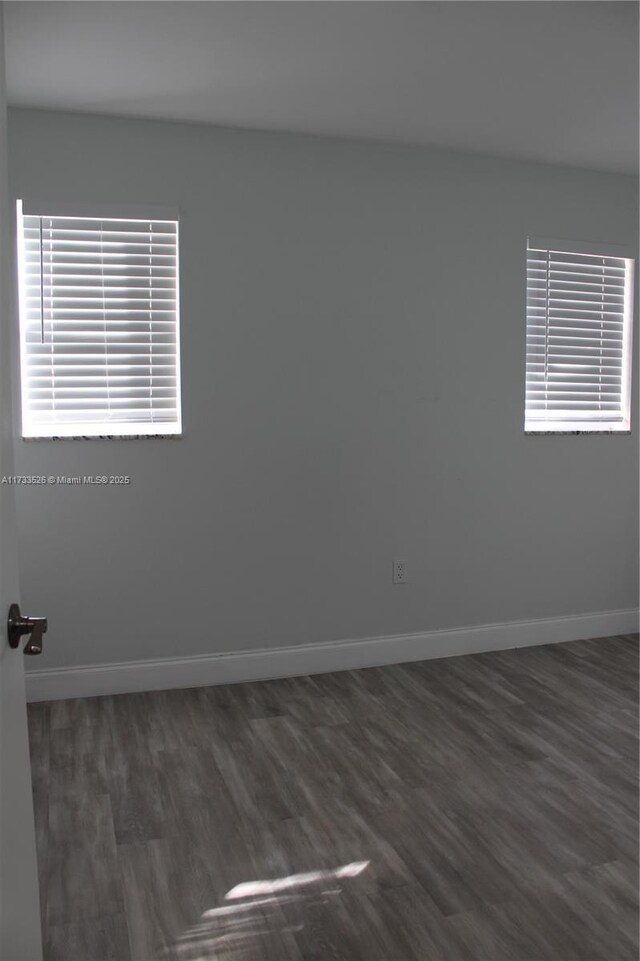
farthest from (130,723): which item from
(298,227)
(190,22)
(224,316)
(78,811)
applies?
(190,22)

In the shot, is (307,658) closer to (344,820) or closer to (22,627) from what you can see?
(344,820)

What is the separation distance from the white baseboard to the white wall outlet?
0.29 m

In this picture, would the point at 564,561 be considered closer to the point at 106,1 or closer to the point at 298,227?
the point at 298,227

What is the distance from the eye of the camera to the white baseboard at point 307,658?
11.6ft

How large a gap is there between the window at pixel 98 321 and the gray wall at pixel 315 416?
8 centimetres

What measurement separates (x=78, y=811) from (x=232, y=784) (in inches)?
20.7

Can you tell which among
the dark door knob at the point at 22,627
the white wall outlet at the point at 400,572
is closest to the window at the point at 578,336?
the white wall outlet at the point at 400,572

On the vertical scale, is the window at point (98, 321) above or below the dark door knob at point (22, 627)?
above

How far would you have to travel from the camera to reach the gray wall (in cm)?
350

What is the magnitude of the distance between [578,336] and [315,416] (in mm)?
1649

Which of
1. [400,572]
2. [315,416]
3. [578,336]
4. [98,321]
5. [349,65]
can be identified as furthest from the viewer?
[578,336]

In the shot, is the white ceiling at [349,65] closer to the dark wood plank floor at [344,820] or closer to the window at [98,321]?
the window at [98,321]

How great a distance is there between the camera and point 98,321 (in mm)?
3471

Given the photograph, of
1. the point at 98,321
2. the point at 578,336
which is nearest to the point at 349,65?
the point at 98,321
